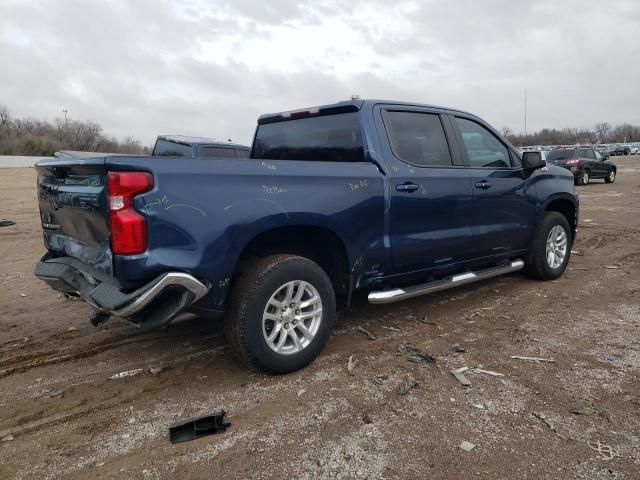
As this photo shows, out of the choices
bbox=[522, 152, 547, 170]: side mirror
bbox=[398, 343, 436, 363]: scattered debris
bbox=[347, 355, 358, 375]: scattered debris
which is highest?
bbox=[522, 152, 547, 170]: side mirror

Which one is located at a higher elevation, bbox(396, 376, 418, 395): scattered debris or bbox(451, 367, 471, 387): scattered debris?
bbox(396, 376, 418, 395): scattered debris

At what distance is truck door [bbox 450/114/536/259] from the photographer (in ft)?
15.4

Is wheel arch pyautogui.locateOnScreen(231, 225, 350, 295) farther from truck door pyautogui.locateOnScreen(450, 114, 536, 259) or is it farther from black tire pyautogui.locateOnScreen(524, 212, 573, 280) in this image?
black tire pyautogui.locateOnScreen(524, 212, 573, 280)

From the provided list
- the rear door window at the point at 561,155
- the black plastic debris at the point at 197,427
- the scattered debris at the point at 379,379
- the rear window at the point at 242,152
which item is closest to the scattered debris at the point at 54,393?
the black plastic debris at the point at 197,427

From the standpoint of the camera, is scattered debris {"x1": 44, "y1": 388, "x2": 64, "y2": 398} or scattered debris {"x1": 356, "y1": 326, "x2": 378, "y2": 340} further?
scattered debris {"x1": 356, "y1": 326, "x2": 378, "y2": 340}

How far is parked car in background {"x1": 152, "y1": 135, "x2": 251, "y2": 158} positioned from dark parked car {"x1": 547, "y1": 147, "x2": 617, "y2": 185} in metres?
15.4

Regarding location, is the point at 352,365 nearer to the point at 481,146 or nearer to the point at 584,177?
the point at 481,146

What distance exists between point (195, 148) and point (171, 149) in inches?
40.2

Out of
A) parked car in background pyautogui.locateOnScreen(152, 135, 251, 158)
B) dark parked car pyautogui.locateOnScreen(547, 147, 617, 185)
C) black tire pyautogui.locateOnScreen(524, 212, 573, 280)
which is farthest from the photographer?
dark parked car pyautogui.locateOnScreen(547, 147, 617, 185)

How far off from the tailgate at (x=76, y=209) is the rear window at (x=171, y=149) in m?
6.11

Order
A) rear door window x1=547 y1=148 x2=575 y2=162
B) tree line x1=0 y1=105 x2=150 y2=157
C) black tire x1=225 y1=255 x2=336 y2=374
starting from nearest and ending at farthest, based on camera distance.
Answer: black tire x1=225 y1=255 x2=336 y2=374 → rear door window x1=547 y1=148 x2=575 y2=162 → tree line x1=0 y1=105 x2=150 y2=157

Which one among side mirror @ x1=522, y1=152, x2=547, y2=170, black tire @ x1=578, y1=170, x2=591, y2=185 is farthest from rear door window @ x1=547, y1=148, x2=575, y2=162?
side mirror @ x1=522, y1=152, x2=547, y2=170

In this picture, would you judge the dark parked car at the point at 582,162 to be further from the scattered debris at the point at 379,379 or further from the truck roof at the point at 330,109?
the scattered debris at the point at 379,379

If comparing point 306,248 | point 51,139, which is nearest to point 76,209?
point 306,248
